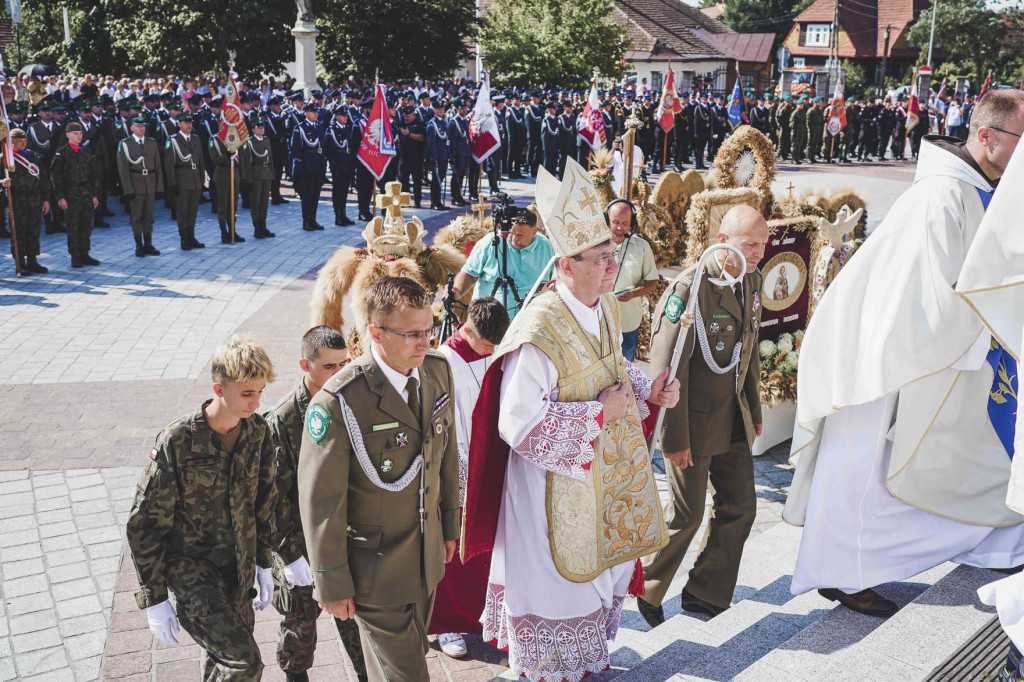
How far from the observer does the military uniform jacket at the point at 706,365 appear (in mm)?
4289

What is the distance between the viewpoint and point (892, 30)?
6359 cm

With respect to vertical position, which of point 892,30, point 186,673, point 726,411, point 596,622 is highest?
point 892,30

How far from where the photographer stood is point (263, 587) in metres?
3.65

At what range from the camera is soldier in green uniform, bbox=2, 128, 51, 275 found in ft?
38.4

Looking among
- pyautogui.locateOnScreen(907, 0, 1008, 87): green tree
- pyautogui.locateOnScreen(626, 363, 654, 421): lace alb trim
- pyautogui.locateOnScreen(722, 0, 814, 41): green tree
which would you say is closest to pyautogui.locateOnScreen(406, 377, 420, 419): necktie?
pyautogui.locateOnScreen(626, 363, 654, 421): lace alb trim

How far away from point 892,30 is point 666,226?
63815mm

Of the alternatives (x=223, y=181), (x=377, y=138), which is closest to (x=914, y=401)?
(x=377, y=138)

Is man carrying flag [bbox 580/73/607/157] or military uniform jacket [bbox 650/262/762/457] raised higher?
man carrying flag [bbox 580/73/607/157]

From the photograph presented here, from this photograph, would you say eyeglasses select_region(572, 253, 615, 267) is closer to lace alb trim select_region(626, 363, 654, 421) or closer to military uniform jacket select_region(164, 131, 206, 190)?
lace alb trim select_region(626, 363, 654, 421)

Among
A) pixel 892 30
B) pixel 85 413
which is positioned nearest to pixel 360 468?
pixel 85 413

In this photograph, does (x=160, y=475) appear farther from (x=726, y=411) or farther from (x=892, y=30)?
(x=892, y=30)

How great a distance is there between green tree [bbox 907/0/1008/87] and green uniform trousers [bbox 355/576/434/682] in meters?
52.9

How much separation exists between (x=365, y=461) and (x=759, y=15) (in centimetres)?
8397

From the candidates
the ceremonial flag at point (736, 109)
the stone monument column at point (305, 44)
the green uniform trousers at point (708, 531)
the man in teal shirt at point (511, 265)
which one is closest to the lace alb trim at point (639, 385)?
the green uniform trousers at point (708, 531)
